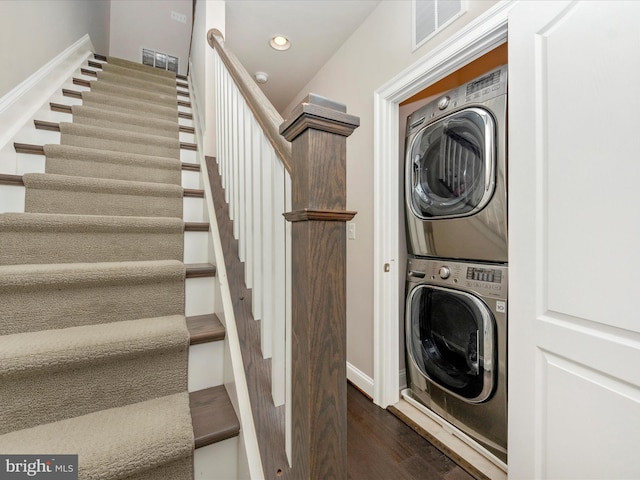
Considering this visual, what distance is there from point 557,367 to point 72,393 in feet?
5.04

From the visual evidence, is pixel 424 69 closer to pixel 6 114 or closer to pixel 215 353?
pixel 215 353

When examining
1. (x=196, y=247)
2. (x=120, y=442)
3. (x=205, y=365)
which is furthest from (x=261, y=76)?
(x=120, y=442)

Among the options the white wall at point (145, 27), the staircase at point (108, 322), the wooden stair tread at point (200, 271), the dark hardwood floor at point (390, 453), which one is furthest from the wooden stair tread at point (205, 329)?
the white wall at point (145, 27)

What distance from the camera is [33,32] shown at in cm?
189

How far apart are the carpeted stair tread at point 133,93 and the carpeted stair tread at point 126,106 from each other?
0.16 m

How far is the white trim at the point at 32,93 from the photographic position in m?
1.47

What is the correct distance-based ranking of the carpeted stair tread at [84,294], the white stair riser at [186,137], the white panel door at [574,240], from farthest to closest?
the white stair riser at [186,137]
the carpeted stair tread at [84,294]
the white panel door at [574,240]

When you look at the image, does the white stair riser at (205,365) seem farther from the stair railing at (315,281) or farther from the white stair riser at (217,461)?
the stair railing at (315,281)

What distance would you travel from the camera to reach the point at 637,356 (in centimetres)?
75

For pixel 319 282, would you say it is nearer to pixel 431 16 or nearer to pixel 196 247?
pixel 196 247

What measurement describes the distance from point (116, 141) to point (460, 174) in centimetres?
215

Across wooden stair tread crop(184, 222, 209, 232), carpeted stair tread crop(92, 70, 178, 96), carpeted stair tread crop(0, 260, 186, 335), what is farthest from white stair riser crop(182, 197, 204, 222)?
carpeted stair tread crop(92, 70, 178, 96)

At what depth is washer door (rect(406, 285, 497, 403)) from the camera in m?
1.37

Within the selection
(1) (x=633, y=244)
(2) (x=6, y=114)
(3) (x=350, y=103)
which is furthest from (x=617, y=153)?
(2) (x=6, y=114)
